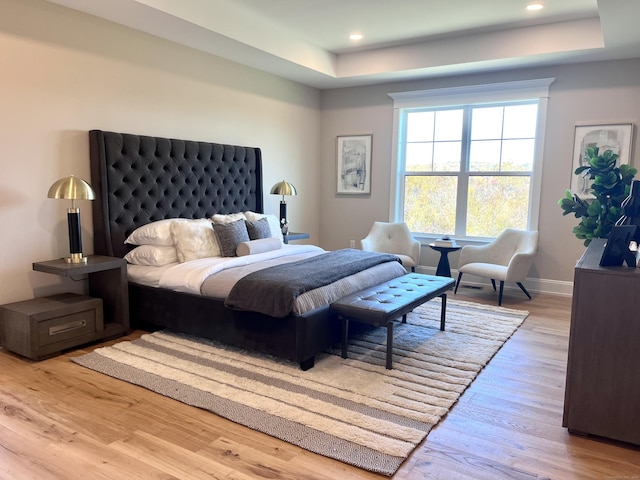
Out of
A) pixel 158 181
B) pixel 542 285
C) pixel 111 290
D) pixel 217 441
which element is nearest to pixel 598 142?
pixel 542 285

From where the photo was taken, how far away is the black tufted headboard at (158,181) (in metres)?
3.86

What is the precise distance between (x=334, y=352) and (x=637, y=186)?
2.19m

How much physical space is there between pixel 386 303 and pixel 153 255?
6.62 feet

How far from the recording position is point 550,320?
436 centimetres

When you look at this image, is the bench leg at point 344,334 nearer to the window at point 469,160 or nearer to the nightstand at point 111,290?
the nightstand at point 111,290

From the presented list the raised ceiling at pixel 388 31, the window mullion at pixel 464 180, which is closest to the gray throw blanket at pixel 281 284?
the raised ceiling at pixel 388 31


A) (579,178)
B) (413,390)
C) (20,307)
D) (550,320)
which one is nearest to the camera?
(413,390)

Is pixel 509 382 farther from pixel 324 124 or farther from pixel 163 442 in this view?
pixel 324 124

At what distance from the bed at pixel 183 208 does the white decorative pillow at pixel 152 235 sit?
0.29ft

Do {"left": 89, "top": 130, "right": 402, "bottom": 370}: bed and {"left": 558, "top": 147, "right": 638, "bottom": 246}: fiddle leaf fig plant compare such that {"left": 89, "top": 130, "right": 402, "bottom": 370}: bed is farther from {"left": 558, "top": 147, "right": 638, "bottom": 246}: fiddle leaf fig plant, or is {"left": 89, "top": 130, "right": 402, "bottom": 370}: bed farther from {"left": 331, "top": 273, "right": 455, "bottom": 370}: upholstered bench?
{"left": 558, "top": 147, "right": 638, "bottom": 246}: fiddle leaf fig plant

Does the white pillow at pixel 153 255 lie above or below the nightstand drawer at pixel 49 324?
above

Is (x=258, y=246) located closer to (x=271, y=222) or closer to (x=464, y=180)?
(x=271, y=222)

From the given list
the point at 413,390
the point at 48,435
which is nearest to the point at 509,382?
the point at 413,390

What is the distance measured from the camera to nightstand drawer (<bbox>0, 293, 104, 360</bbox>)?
3.13 meters
